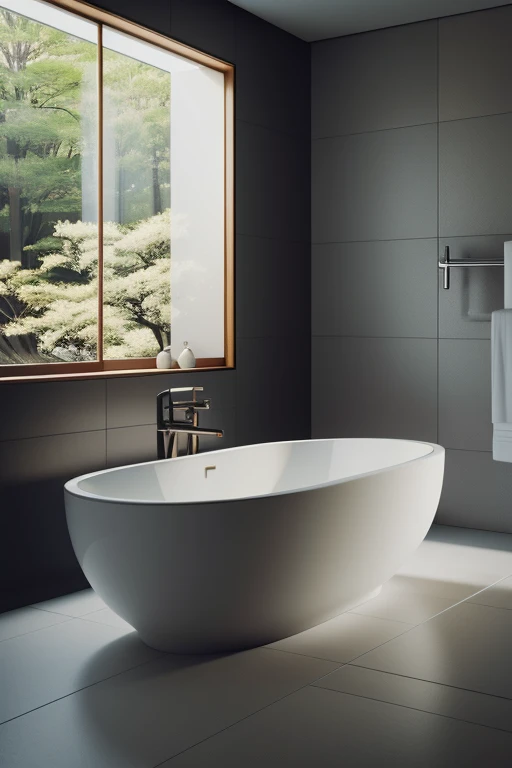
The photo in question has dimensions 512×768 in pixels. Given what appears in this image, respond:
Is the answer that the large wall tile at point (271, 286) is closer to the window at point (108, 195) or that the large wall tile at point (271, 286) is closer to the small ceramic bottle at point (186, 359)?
the window at point (108, 195)

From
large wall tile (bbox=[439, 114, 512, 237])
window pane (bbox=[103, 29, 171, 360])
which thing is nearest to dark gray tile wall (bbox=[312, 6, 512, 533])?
large wall tile (bbox=[439, 114, 512, 237])

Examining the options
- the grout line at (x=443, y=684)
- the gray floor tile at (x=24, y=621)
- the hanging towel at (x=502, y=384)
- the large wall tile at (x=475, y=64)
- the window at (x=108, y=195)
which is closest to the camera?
the grout line at (x=443, y=684)

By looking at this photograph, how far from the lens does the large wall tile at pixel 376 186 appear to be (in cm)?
496

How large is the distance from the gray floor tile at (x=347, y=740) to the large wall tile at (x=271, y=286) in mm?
2501

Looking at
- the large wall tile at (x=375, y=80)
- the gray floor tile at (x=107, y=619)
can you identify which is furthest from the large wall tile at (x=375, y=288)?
the gray floor tile at (x=107, y=619)

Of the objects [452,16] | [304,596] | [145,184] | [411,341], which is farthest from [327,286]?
[304,596]

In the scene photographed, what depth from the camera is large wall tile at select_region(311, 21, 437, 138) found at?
4926 millimetres

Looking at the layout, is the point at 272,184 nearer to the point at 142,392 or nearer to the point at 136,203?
the point at 136,203

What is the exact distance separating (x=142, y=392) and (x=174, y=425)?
210 millimetres

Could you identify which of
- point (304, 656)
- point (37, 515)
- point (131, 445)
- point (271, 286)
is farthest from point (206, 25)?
point (304, 656)

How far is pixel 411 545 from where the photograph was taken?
3.54 m

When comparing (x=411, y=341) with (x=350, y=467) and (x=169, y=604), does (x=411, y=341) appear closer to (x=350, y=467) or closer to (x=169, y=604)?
(x=350, y=467)

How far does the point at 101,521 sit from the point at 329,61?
3.43 m

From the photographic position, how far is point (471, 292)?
4.84 m
